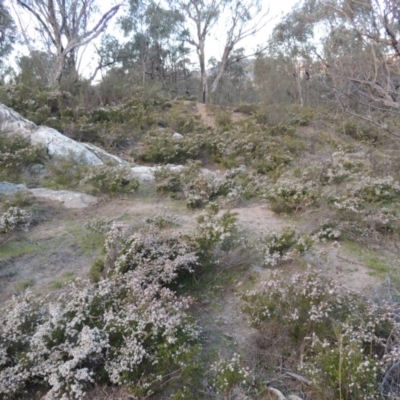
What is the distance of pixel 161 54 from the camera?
78.9 ft

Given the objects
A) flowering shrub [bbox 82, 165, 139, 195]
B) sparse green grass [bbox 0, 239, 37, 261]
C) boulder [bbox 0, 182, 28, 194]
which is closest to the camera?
sparse green grass [bbox 0, 239, 37, 261]

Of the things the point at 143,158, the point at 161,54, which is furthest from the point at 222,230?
the point at 161,54

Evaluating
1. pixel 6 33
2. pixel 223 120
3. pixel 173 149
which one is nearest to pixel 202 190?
pixel 173 149

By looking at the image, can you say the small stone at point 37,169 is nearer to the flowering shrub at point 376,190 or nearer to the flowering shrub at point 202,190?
the flowering shrub at point 202,190

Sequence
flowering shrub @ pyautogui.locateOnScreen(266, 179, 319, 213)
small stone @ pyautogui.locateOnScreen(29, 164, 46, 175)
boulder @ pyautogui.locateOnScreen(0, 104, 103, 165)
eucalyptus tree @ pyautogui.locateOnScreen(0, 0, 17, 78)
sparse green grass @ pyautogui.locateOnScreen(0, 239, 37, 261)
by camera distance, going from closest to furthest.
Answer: sparse green grass @ pyautogui.locateOnScreen(0, 239, 37, 261)
flowering shrub @ pyautogui.locateOnScreen(266, 179, 319, 213)
small stone @ pyautogui.locateOnScreen(29, 164, 46, 175)
boulder @ pyautogui.locateOnScreen(0, 104, 103, 165)
eucalyptus tree @ pyautogui.locateOnScreen(0, 0, 17, 78)

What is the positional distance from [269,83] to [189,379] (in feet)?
48.9

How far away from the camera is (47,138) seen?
329 inches

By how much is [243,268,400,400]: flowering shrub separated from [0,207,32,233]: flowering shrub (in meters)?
3.15

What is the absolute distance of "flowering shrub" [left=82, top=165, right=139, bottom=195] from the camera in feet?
20.5

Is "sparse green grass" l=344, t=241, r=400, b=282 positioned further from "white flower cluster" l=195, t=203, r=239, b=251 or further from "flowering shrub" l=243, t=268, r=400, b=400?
"white flower cluster" l=195, t=203, r=239, b=251

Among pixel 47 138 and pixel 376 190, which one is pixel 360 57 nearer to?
pixel 376 190

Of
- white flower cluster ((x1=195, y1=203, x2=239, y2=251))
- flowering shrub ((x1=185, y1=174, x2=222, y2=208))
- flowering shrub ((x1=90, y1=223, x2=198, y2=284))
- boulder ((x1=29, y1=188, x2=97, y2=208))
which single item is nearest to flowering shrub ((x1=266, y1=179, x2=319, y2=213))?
flowering shrub ((x1=185, y1=174, x2=222, y2=208))

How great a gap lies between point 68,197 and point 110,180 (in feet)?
2.49

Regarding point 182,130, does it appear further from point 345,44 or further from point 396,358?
point 396,358
